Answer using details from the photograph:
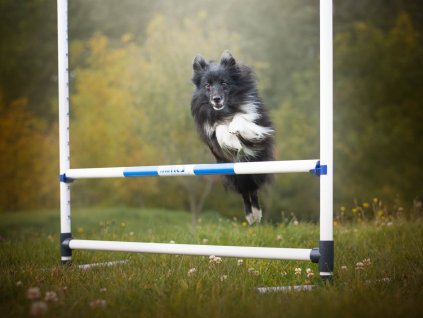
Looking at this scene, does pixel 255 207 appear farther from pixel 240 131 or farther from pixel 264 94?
pixel 264 94

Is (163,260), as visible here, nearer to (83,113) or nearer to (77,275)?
(77,275)

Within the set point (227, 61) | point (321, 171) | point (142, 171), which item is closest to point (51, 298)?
point (142, 171)

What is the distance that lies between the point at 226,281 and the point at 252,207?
0.73 meters

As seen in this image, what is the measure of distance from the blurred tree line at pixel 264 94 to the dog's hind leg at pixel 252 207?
6920 millimetres

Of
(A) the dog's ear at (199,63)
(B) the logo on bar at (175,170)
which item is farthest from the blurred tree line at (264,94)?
(B) the logo on bar at (175,170)

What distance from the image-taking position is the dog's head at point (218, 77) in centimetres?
291

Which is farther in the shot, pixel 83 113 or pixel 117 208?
pixel 117 208

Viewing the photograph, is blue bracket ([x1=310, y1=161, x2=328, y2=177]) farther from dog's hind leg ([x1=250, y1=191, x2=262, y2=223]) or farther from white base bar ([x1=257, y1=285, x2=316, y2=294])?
dog's hind leg ([x1=250, y1=191, x2=262, y2=223])

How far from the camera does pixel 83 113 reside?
11148 mm

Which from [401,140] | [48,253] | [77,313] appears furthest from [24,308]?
[401,140]

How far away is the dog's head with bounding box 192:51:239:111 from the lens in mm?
2914

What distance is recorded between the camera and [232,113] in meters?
2.97

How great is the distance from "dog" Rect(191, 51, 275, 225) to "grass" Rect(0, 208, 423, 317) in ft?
1.83

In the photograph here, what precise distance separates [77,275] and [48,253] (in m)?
1.24
